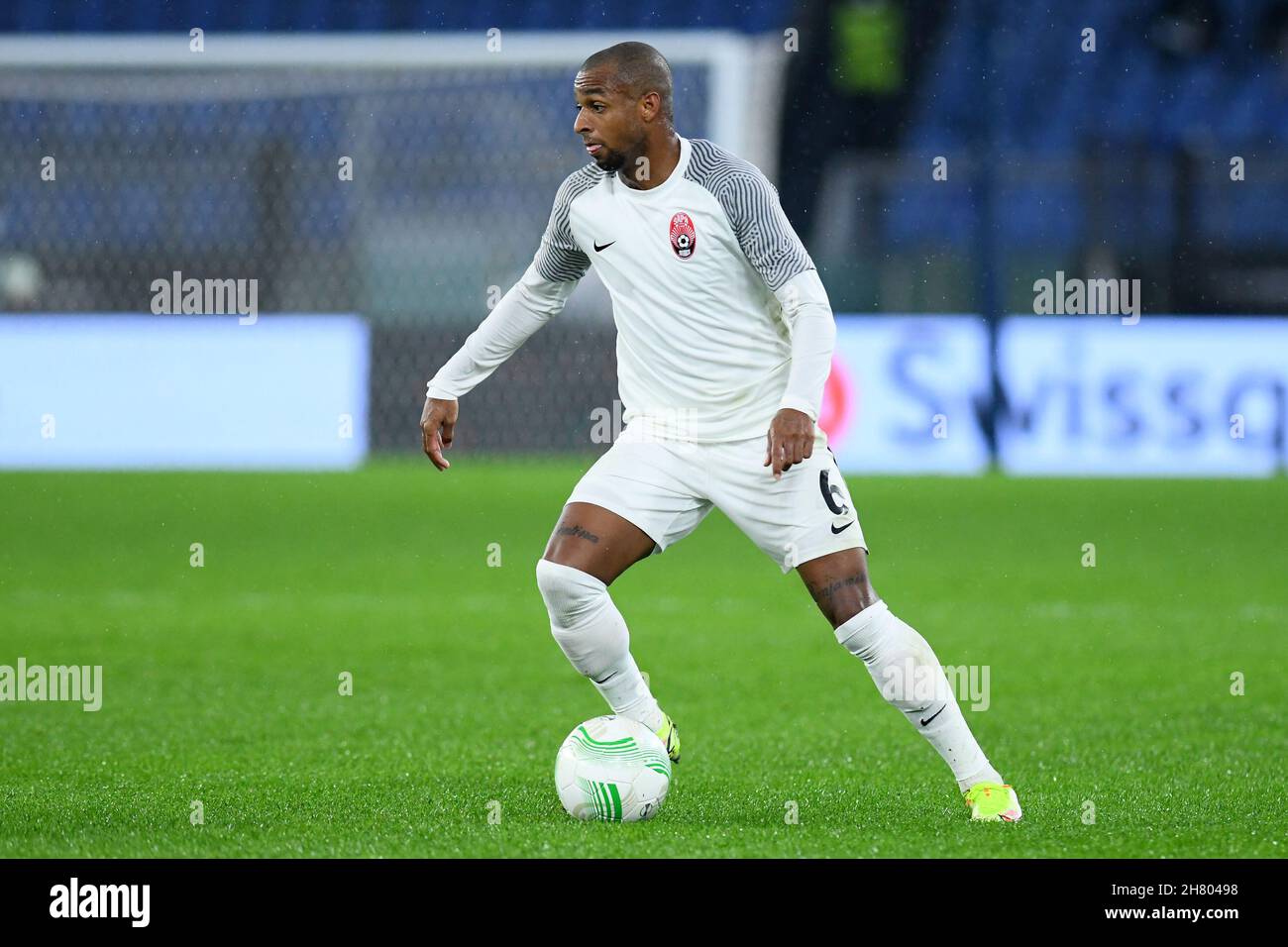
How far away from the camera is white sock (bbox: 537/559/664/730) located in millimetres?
4391

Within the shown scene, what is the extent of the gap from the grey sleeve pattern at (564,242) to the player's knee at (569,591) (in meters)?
0.81

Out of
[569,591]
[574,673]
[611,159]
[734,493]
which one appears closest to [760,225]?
[611,159]

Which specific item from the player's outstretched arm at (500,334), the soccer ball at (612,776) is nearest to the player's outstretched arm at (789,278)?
the player's outstretched arm at (500,334)

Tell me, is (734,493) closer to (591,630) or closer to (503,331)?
(591,630)

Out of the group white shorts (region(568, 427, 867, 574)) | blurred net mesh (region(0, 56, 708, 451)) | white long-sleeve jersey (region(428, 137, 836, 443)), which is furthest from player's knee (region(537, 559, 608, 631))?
blurred net mesh (region(0, 56, 708, 451))

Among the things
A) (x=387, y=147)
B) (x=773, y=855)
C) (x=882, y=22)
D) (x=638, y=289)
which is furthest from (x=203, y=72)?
(x=773, y=855)

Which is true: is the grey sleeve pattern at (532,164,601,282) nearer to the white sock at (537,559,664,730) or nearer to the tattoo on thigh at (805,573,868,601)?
the white sock at (537,559,664,730)

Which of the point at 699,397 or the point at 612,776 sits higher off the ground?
the point at 699,397

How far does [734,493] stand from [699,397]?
0.84ft

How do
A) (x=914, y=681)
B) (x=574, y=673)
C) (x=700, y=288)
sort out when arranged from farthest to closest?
(x=574, y=673) < (x=700, y=288) < (x=914, y=681)

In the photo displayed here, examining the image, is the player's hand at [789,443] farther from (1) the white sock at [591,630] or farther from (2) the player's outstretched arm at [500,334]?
(2) the player's outstretched arm at [500,334]

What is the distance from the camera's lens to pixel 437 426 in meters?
4.76

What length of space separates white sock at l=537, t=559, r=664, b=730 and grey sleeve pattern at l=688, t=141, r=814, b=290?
0.85 meters

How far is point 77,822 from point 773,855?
1.66m
